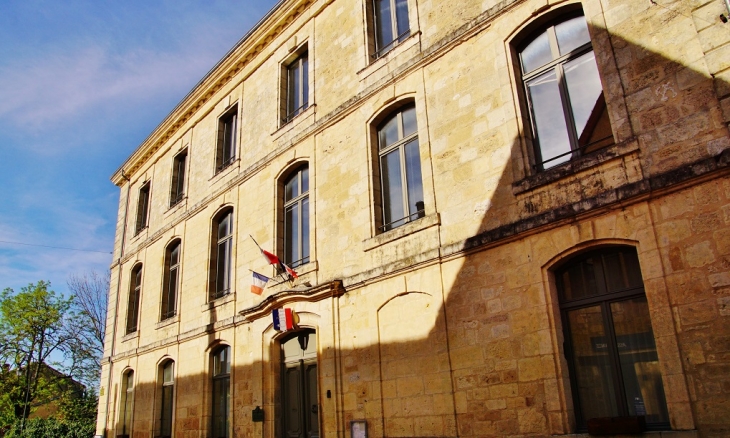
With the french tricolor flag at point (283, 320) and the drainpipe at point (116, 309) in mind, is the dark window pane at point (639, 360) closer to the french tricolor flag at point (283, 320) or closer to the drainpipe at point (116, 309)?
the french tricolor flag at point (283, 320)

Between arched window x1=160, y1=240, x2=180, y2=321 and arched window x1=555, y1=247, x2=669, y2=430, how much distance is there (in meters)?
9.83

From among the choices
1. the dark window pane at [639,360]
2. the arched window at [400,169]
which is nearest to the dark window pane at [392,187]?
the arched window at [400,169]

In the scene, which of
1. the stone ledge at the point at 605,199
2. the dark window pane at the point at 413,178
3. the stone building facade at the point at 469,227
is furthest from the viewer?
the dark window pane at the point at 413,178

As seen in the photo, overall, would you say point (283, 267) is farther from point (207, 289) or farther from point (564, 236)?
point (564, 236)

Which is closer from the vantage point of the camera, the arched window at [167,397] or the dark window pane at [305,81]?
the dark window pane at [305,81]

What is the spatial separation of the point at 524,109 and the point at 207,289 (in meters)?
7.67

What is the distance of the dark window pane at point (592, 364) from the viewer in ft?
19.9

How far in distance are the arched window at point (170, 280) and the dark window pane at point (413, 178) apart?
7.29 m

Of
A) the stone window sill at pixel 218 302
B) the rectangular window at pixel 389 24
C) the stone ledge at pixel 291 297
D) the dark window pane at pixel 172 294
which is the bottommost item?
the stone ledge at pixel 291 297

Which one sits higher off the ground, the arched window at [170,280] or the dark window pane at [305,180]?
the dark window pane at [305,180]

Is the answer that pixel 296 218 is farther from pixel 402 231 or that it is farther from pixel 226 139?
pixel 226 139

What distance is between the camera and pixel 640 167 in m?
5.98

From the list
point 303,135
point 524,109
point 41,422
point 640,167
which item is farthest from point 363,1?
point 41,422

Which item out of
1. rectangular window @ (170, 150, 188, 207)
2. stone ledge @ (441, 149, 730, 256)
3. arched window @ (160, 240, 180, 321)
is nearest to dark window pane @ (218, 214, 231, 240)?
arched window @ (160, 240, 180, 321)
